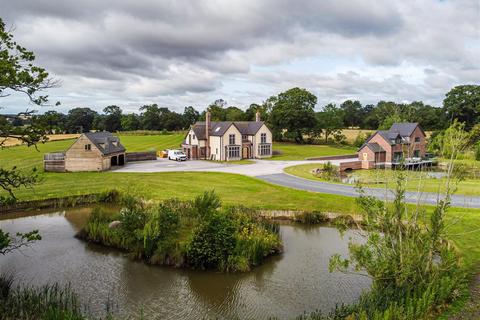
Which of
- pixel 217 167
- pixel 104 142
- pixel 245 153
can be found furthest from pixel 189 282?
pixel 245 153

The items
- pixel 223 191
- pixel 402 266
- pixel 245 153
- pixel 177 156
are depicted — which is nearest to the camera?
pixel 402 266

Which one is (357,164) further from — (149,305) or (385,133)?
(149,305)

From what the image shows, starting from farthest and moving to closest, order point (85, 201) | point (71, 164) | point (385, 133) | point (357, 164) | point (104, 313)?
point (385, 133), point (357, 164), point (71, 164), point (85, 201), point (104, 313)

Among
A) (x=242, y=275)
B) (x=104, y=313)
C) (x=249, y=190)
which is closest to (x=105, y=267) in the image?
(x=104, y=313)

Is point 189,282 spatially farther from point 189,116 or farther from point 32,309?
point 189,116

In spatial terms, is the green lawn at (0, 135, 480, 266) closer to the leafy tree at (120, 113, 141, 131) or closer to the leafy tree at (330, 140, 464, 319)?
the leafy tree at (330, 140, 464, 319)

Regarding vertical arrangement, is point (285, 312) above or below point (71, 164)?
below

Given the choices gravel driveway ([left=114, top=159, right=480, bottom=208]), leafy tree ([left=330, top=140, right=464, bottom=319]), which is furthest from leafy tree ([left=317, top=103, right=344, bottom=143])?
leafy tree ([left=330, top=140, right=464, bottom=319])
